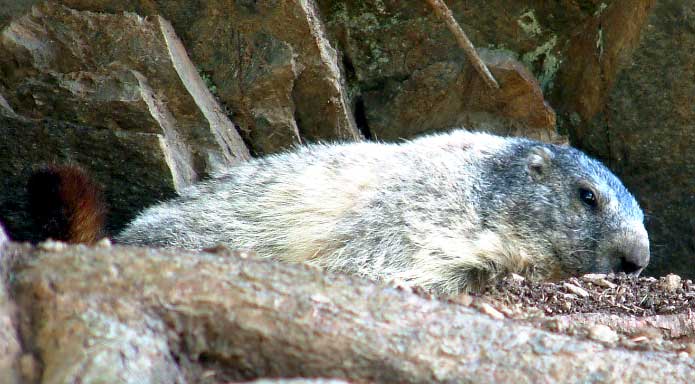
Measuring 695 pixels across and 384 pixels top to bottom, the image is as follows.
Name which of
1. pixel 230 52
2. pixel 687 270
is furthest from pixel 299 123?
pixel 687 270

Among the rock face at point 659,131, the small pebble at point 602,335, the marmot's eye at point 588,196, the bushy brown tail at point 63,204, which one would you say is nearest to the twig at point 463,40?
the rock face at point 659,131

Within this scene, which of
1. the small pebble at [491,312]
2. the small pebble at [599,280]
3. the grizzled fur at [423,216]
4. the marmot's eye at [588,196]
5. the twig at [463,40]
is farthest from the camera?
the twig at [463,40]

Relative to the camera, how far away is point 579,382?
333 cm

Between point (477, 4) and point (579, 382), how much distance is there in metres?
4.06

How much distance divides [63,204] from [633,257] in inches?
127

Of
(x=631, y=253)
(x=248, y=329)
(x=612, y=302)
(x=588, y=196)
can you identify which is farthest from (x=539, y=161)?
(x=248, y=329)

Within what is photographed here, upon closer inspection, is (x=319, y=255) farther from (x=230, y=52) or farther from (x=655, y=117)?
(x=655, y=117)

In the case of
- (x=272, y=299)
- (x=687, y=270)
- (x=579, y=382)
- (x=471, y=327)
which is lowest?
(x=687, y=270)

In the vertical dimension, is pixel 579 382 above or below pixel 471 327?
below

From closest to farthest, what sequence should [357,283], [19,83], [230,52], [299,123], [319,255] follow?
[357,283] → [319,255] → [19,83] → [230,52] → [299,123]

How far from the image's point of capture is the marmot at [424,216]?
5266 millimetres

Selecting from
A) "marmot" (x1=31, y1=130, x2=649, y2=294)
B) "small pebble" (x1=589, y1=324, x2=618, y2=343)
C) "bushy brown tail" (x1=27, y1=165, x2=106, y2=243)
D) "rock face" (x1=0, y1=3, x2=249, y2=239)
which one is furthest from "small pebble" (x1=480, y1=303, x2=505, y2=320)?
"rock face" (x1=0, y1=3, x2=249, y2=239)

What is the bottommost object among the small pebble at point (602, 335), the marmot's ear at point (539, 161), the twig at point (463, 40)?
the small pebble at point (602, 335)

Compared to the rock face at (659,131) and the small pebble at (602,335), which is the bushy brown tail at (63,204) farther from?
the rock face at (659,131)
